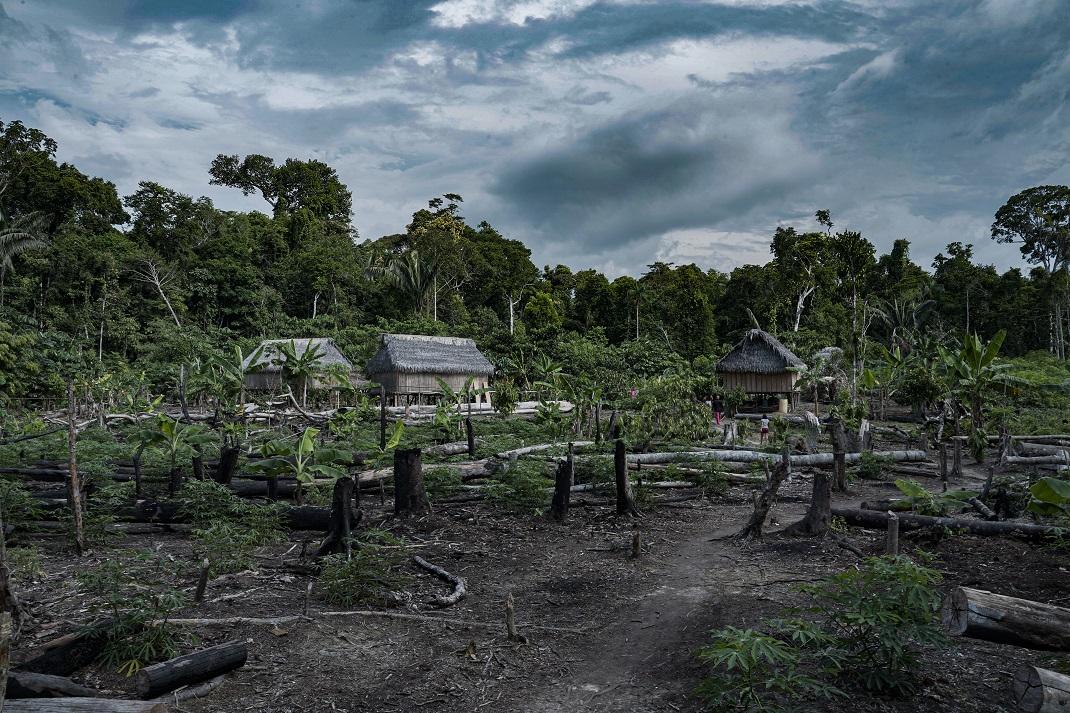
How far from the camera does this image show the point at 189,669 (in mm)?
4398

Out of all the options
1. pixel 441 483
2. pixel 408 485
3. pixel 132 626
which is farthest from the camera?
pixel 441 483

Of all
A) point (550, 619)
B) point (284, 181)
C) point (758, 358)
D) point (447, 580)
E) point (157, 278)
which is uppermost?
point (284, 181)

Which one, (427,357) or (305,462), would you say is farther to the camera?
(427,357)

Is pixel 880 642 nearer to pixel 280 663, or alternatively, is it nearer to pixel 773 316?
pixel 280 663

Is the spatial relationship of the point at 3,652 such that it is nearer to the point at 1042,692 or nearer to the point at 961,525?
the point at 1042,692

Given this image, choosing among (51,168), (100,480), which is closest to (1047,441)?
(100,480)

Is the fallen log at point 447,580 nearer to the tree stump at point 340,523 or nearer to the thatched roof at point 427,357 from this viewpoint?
the tree stump at point 340,523

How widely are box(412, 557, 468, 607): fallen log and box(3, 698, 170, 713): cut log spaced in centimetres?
319

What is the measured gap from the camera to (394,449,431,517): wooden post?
930cm

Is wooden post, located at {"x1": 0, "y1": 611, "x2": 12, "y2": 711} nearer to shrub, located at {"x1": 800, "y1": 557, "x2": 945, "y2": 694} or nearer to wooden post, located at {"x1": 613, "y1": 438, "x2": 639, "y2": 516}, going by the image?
shrub, located at {"x1": 800, "y1": 557, "x2": 945, "y2": 694}

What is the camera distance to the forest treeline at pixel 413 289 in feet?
104

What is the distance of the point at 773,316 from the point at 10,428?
3247 centimetres

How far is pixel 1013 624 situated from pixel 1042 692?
720 millimetres

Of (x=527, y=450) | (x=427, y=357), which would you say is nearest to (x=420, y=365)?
(x=427, y=357)
